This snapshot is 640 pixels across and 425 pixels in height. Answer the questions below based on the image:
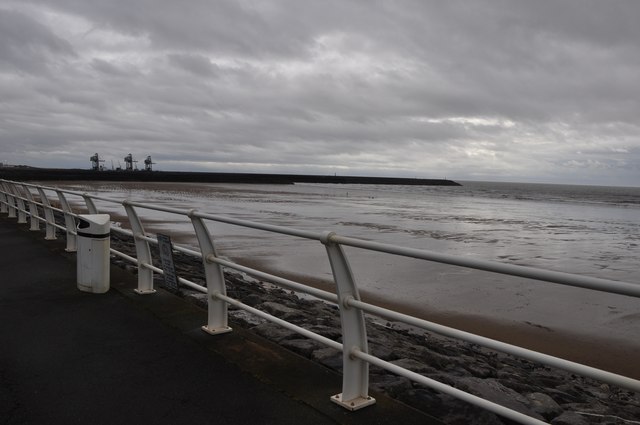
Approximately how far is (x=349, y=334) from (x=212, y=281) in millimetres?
1756

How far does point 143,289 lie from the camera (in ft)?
19.9

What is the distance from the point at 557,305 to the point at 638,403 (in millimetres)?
4123

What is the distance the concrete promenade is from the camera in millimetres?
3162

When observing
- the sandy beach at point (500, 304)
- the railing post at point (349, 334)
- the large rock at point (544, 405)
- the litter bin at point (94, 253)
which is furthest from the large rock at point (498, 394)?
the litter bin at point (94, 253)

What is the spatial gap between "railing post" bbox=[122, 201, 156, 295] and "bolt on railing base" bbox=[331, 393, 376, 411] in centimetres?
324

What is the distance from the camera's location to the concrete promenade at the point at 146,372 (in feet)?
10.4

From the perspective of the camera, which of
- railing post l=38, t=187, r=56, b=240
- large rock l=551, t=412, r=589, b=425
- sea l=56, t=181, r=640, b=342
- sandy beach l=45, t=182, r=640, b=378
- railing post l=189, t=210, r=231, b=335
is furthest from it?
railing post l=38, t=187, r=56, b=240

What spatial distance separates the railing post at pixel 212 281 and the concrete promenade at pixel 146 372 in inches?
5.0

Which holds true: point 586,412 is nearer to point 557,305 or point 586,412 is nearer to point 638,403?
point 638,403

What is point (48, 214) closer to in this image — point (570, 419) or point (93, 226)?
point (93, 226)

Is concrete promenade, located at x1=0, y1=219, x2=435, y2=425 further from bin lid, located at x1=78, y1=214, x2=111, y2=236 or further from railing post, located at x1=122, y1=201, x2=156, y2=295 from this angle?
bin lid, located at x1=78, y1=214, x2=111, y2=236

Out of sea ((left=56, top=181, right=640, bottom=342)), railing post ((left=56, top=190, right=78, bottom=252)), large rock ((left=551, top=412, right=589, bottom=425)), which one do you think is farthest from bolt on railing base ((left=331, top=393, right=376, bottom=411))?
railing post ((left=56, top=190, right=78, bottom=252))

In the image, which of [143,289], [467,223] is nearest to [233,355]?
[143,289]

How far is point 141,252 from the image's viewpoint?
5.89 m
